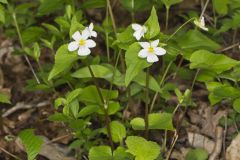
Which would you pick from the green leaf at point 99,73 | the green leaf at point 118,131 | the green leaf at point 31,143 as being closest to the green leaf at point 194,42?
the green leaf at point 99,73

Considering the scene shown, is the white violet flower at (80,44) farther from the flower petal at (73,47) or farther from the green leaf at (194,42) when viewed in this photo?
the green leaf at (194,42)

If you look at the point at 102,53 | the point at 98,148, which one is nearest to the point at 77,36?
the point at 98,148

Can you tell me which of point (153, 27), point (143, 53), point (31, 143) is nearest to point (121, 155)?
point (31, 143)

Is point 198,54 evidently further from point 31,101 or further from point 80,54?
point 31,101

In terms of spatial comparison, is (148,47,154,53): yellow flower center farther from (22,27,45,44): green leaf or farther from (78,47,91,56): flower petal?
(22,27,45,44): green leaf

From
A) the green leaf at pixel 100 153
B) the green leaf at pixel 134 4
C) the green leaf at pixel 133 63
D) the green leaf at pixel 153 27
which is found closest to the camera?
the green leaf at pixel 133 63

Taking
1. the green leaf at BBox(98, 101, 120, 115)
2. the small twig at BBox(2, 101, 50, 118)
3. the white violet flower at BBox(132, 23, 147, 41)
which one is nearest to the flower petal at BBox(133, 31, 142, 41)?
the white violet flower at BBox(132, 23, 147, 41)

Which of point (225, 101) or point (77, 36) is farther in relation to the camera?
point (225, 101)
